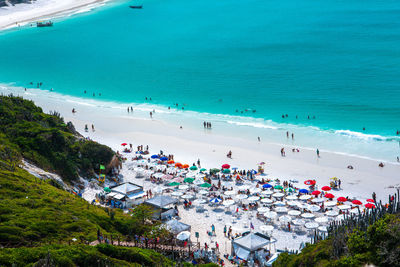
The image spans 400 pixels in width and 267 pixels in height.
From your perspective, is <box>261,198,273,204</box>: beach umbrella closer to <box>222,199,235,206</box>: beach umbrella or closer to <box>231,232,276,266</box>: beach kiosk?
<box>222,199,235,206</box>: beach umbrella

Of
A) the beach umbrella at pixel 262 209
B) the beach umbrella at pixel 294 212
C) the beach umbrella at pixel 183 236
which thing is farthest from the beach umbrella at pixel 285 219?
the beach umbrella at pixel 183 236

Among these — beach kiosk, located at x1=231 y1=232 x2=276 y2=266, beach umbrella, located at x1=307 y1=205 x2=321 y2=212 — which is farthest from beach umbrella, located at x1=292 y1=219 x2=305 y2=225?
beach kiosk, located at x1=231 y1=232 x2=276 y2=266

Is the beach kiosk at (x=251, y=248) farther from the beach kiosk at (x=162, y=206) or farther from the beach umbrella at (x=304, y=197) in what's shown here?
the beach umbrella at (x=304, y=197)

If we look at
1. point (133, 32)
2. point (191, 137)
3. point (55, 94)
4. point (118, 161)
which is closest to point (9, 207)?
point (118, 161)

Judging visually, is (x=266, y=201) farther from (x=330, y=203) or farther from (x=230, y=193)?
(x=330, y=203)

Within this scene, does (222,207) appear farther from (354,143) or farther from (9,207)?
(354,143)

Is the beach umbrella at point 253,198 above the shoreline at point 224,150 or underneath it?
underneath

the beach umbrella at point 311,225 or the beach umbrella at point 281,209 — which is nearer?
the beach umbrella at point 311,225
